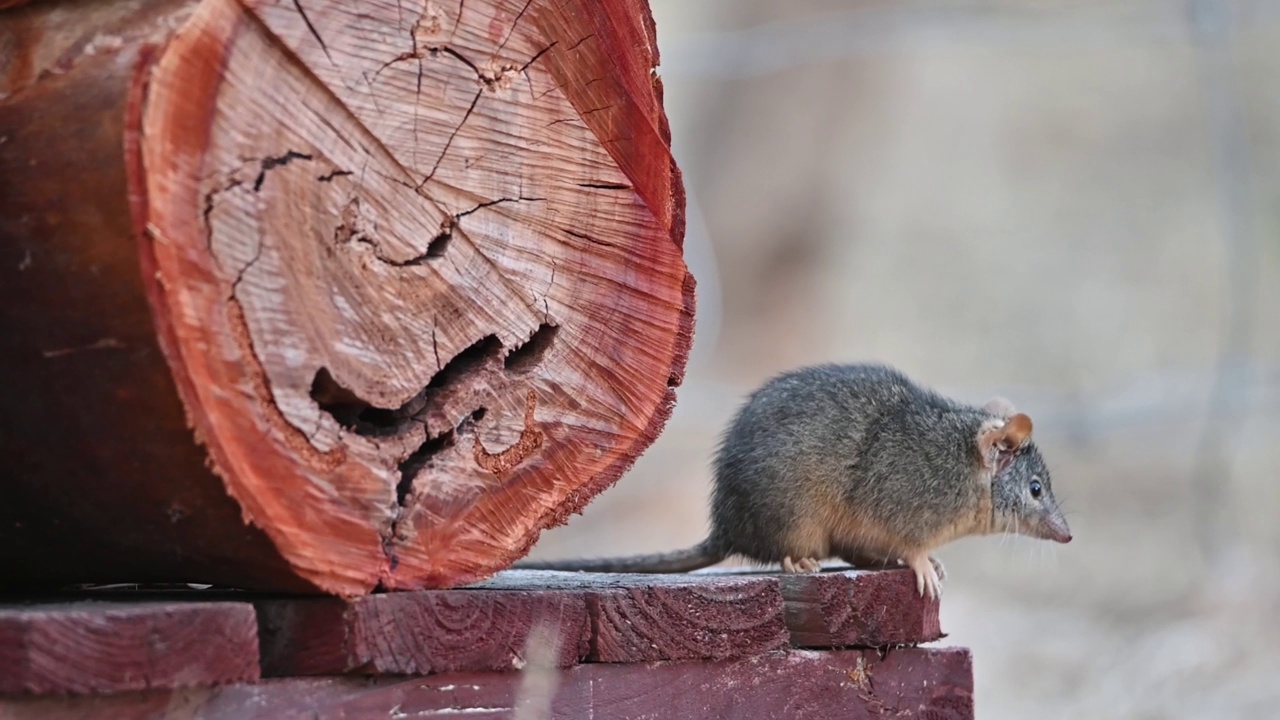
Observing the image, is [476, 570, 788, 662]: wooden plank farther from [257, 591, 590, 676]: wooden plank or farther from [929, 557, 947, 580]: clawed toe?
[929, 557, 947, 580]: clawed toe

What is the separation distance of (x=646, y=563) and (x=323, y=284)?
1829mm

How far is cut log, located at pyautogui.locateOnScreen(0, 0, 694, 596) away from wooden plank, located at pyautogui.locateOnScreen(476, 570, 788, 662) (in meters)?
0.20

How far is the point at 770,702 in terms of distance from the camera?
2.97 meters

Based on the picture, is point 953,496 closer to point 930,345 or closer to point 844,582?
point 844,582

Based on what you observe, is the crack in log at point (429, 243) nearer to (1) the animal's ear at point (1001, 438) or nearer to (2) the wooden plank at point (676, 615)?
(2) the wooden plank at point (676, 615)

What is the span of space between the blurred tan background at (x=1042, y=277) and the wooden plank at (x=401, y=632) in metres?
6.07

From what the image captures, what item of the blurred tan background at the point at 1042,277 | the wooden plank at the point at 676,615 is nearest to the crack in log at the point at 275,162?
the wooden plank at the point at 676,615

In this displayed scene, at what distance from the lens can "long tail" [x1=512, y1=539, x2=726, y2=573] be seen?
3.59m

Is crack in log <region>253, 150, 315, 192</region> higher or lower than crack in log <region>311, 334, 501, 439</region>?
higher

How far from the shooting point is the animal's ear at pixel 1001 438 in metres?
4.59

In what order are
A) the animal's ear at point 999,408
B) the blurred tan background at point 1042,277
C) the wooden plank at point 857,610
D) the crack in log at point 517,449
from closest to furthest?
the crack in log at point 517,449 < the wooden plank at point 857,610 < the animal's ear at point 999,408 < the blurred tan background at point 1042,277

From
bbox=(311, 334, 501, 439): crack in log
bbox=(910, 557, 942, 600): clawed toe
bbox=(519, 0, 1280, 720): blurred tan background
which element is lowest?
bbox=(910, 557, 942, 600): clawed toe

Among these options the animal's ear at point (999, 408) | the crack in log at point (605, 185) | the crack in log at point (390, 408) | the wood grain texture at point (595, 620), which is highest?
the animal's ear at point (999, 408)

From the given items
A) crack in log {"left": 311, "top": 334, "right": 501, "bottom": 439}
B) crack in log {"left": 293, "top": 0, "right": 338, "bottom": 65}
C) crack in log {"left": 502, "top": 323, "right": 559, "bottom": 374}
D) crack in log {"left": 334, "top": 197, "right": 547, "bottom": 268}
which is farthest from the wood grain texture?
crack in log {"left": 293, "top": 0, "right": 338, "bottom": 65}
